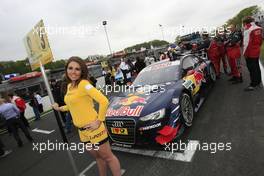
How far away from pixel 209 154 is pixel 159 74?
98.4 inches

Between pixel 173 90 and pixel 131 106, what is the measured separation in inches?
36.0

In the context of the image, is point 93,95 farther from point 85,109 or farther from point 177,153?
point 177,153

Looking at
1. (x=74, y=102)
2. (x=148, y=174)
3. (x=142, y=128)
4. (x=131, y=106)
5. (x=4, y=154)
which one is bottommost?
(x=4, y=154)

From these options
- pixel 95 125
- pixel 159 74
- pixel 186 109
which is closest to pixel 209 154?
pixel 186 109

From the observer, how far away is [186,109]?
14.9 feet

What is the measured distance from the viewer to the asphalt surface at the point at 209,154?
3129 millimetres

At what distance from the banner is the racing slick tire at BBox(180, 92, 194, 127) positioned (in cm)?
255

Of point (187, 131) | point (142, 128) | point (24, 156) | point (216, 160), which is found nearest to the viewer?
point (216, 160)

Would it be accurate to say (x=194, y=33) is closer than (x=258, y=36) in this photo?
No

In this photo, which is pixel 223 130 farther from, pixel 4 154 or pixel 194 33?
pixel 194 33

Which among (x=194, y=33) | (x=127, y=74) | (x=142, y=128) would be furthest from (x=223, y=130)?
(x=194, y=33)

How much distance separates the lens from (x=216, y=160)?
328 cm

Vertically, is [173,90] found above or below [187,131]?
above

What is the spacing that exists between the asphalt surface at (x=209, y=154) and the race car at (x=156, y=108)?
0.33 metres
